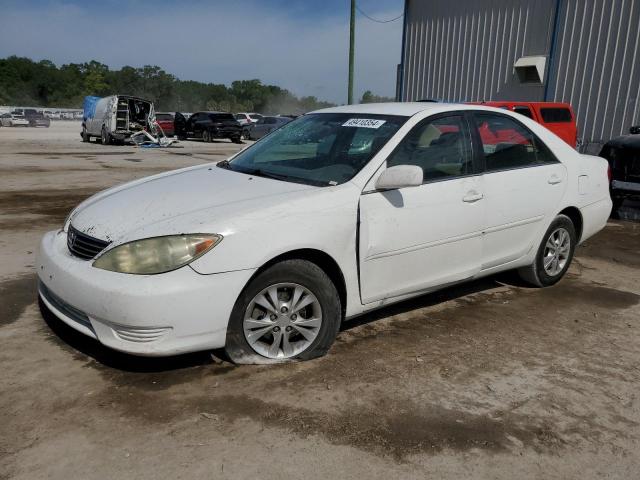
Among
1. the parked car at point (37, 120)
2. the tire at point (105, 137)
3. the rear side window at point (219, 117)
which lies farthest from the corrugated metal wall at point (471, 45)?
the parked car at point (37, 120)

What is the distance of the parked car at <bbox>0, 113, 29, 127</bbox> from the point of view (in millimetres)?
43062

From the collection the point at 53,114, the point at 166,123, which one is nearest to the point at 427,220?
the point at 166,123

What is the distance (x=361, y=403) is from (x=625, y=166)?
272 inches

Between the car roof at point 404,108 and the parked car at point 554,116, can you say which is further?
the parked car at point 554,116

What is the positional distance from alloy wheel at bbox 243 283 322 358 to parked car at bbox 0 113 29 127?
47.1 meters

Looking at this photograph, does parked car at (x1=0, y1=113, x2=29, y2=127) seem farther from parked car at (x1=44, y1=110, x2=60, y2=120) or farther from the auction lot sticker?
the auction lot sticker

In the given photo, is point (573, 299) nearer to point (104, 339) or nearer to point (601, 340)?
point (601, 340)

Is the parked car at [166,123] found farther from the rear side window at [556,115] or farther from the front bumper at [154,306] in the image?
the front bumper at [154,306]

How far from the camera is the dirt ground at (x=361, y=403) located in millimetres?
2371

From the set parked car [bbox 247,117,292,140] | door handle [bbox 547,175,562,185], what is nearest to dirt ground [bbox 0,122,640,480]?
door handle [bbox 547,175,562,185]

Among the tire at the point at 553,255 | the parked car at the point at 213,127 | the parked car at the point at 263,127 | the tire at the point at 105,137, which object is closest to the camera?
the tire at the point at 553,255

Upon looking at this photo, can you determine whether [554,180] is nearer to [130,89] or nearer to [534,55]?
[534,55]

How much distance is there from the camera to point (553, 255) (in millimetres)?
4809

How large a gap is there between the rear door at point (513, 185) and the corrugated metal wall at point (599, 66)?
38.0 ft
